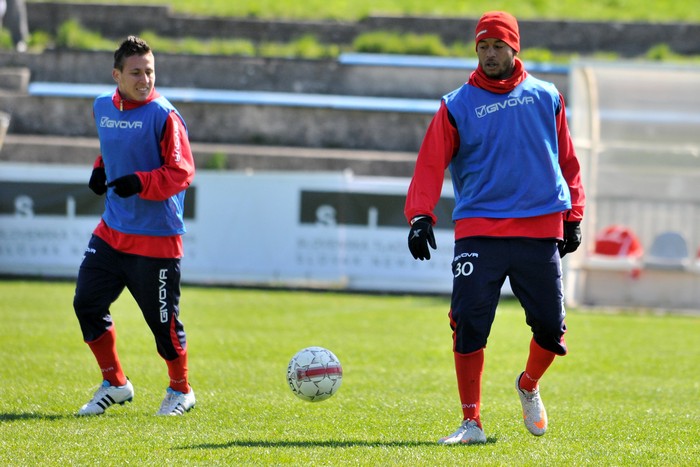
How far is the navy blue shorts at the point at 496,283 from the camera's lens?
19.3ft

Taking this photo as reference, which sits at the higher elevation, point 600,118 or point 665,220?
point 600,118

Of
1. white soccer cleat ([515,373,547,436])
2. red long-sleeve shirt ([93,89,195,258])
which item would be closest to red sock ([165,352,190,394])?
red long-sleeve shirt ([93,89,195,258])

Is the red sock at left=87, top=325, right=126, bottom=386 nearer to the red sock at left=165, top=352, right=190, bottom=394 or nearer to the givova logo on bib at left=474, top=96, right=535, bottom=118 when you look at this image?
→ the red sock at left=165, top=352, right=190, bottom=394

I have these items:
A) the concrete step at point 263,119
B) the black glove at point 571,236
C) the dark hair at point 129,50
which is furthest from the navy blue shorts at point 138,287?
the concrete step at point 263,119

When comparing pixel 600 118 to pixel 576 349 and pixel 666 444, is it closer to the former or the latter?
pixel 576 349

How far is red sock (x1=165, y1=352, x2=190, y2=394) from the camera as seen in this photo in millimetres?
6855

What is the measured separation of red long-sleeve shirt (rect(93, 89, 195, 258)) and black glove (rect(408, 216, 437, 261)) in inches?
59.8

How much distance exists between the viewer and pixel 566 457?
549 cm

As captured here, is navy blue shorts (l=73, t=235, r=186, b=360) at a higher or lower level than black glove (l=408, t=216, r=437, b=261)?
lower

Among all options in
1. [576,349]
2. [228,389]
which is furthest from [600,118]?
[228,389]

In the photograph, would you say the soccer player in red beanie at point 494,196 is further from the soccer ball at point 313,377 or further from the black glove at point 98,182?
the black glove at point 98,182

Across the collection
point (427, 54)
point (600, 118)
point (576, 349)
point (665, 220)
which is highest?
point (427, 54)

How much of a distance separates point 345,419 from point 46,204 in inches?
457

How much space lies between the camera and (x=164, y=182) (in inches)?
255
